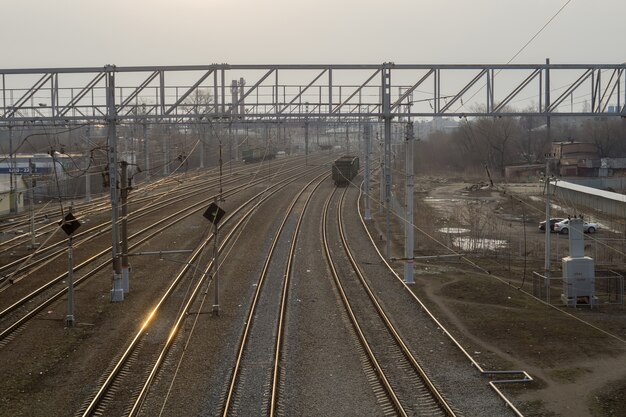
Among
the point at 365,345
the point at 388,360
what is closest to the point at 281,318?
the point at 365,345

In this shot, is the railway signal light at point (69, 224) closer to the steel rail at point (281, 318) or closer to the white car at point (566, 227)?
the steel rail at point (281, 318)

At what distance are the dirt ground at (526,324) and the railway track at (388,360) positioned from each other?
1158 mm

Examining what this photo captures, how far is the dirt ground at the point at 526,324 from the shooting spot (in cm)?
1005

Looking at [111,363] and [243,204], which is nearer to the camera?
[111,363]

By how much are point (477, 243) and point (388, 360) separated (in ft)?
52.7

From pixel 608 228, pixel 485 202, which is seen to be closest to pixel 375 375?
pixel 608 228

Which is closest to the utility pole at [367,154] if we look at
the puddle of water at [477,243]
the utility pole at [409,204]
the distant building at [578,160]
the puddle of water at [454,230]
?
the puddle of water at [454,230]

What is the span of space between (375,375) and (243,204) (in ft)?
81.9

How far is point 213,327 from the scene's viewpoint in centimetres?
1323

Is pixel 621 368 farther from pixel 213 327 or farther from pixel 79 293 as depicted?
pixel 79 293

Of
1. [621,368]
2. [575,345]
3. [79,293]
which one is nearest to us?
[621,368]

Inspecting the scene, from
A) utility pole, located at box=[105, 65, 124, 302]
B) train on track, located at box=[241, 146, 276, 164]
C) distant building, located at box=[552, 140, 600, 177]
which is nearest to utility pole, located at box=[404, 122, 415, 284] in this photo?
utility pole, located at box=[105, 65, 124, 302]

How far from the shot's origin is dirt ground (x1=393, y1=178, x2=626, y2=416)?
1005 cm

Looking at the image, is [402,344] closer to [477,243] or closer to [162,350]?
[162,350]
